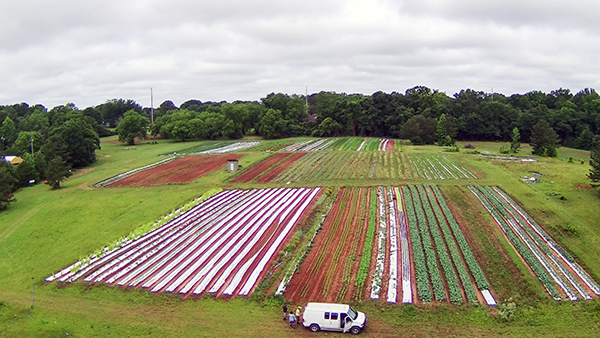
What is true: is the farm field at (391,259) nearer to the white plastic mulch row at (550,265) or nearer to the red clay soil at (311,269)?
the red clay soil at (311,269)

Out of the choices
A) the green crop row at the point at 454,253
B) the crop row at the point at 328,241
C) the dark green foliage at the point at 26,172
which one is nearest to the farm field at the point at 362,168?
the crop row at the point at 328,241

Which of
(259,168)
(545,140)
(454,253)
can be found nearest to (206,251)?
(454,253)

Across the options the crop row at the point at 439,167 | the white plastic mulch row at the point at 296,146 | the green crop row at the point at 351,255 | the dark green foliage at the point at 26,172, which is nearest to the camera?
the green crop row at the point at 351,255

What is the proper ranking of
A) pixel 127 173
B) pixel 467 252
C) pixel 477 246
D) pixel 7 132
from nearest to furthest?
pixel 467 252
pixel 477 246
pixel 127 173
pixel 7 132

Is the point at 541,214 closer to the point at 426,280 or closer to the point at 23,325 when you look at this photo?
the point at 426,280

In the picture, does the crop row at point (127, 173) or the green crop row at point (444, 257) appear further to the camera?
the crop row at point (127, 173)

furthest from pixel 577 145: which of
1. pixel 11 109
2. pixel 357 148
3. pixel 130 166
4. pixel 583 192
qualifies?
pixel 11 109

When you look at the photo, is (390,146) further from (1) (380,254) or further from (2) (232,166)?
(1) (380,254)
